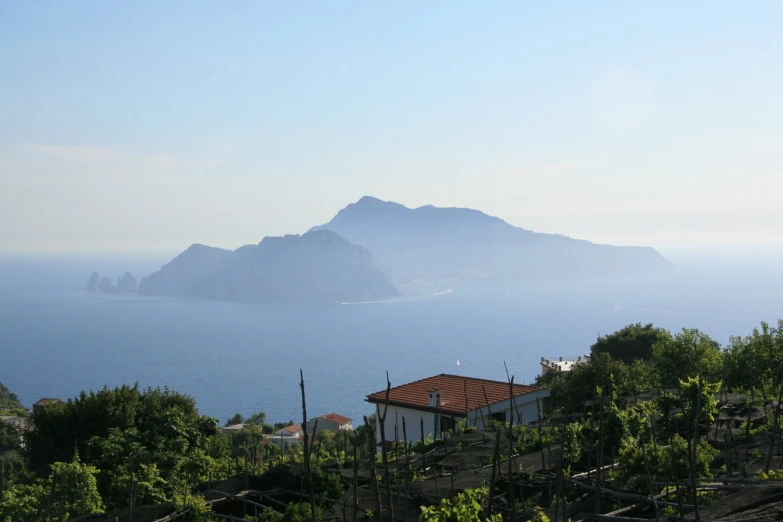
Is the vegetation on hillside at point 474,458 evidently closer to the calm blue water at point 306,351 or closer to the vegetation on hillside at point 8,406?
the vegetation on hillside at point 8,406

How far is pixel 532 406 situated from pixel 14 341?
173 meters

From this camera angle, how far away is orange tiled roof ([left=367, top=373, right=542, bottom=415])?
990 inches

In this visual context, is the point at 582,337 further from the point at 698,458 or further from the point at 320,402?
the point at 698,458

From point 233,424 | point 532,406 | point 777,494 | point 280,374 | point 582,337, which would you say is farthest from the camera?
point 582,337

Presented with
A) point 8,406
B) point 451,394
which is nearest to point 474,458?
point 451,394

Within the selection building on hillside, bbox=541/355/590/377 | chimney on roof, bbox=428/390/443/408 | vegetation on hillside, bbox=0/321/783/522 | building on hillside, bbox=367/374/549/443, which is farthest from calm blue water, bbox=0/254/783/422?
vegetation on hillside, bbox=0/321/783/522

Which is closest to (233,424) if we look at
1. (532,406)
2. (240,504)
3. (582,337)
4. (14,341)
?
(532,406)

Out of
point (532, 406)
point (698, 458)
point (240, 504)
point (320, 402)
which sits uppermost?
point (698, 458)

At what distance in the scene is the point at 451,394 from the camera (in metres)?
26.6

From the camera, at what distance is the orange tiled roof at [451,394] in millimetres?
25156

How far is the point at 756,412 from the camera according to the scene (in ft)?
44.8

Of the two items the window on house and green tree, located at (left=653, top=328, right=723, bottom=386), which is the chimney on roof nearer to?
the window on house

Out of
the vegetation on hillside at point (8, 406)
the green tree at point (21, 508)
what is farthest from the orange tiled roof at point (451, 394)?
the vegetation on hillside at point (8, 406)

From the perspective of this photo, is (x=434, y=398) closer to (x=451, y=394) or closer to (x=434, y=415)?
(x=434, y=415)
